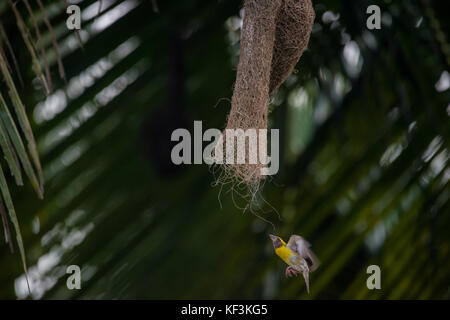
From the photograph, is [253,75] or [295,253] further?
[295,253]

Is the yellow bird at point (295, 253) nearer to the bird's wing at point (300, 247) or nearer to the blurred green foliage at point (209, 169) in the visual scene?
the bird's wing at point (300, 247)

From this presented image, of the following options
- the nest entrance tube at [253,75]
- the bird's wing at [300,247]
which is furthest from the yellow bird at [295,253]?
the nest entrance tube at [253,75]

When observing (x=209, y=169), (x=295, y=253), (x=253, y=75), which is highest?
(x=253, y=75)

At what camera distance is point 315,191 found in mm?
1364

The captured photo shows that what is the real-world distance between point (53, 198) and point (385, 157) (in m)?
0.75

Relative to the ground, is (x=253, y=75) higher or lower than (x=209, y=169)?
higher

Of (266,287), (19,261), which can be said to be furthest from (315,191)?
(19,261)

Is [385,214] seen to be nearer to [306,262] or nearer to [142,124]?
[306,262]

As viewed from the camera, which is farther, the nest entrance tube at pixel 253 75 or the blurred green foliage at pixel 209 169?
the blurred green foliage at pixel 209 169

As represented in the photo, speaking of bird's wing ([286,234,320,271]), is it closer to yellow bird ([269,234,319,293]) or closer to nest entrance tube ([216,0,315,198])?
yellow bird ([269,234,319,293])

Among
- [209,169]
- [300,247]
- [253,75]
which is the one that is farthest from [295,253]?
[253,75]

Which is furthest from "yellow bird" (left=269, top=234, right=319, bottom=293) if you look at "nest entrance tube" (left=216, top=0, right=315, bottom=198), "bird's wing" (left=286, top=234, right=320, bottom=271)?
"nest entrance tube" (left=216, top=0, right=315, bottom=198)

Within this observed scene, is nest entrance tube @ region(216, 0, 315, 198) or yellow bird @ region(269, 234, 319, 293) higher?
nest entrance tube @ region(216, 0, 315, 198)

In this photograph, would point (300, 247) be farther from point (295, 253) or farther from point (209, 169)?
point (209, 169)
